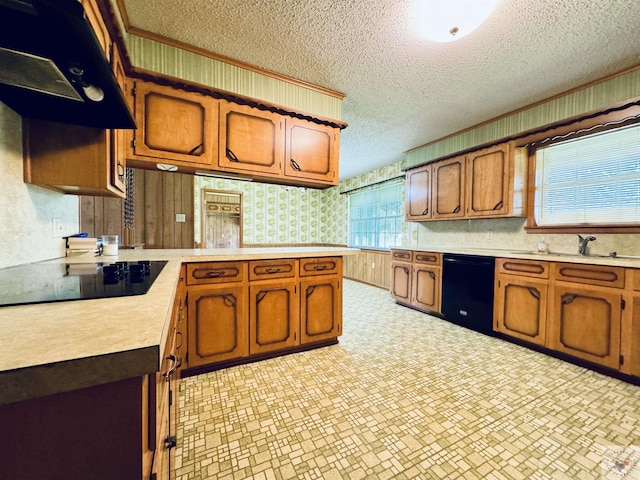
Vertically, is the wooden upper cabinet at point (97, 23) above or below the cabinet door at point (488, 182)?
above

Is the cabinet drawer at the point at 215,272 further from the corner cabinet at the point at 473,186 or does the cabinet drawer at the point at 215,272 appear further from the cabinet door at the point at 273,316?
the corner cabinet at the point at 473,186

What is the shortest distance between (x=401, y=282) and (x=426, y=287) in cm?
45

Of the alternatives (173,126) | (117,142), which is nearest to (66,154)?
(117,142)

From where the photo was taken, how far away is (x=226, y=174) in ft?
7.88

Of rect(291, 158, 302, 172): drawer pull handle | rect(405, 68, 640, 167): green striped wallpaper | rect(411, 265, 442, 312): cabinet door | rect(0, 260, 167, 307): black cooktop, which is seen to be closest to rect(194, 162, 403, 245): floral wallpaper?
rect(405, 68, 640, 167): green striped wallpaper

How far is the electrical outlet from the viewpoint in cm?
170

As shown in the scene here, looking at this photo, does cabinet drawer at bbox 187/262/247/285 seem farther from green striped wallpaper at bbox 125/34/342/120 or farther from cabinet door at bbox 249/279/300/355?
green striped wallpaper at bbox 125/34/342/120

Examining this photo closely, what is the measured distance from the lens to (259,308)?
216 cm

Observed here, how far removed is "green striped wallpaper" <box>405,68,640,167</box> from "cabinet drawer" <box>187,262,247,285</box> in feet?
10.4

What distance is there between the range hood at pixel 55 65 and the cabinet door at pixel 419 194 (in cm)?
358

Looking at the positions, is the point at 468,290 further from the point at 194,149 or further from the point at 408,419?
the point at 194,149

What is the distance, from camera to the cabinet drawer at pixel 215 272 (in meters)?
1.92

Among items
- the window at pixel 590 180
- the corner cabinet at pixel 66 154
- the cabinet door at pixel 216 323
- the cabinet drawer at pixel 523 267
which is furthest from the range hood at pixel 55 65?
the window at pixel 590 180

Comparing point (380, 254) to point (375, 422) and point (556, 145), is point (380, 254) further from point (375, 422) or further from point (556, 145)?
point (375, 422)
